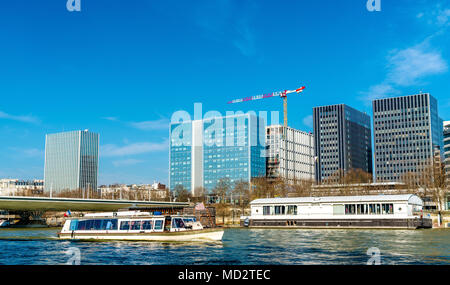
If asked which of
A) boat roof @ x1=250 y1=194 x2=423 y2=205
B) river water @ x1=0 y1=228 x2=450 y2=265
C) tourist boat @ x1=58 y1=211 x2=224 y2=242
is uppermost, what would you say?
boat roof @ x1=250 y1=194 x2=423 y2=205

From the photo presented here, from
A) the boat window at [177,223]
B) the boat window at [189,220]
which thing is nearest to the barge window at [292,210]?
the boat window at [189,220]

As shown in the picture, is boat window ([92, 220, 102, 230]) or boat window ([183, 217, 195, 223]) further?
boat window ([92, 220, 102, 230])

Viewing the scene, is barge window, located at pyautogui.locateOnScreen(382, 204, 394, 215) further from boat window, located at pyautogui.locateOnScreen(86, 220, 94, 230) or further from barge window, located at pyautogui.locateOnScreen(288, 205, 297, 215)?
boat window, located at pyautogui.locateOnScreen(86, 220, 94, 230)

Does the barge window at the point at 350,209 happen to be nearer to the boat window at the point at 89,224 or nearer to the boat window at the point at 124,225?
the boat window at the point at 124,225

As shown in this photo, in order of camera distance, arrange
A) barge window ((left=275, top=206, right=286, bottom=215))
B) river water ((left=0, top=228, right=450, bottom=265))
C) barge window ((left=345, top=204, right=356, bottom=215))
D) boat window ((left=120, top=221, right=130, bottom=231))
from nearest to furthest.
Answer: river water ((left=0, top=228, right=450, bottom=265)) < boat window ((left=120, top=221, right=130, bottom=231)) < barge window ((left=345, top=204, right=356, bottom=215)) < barge window ((left=275, top=206, right=286, bottom=215))

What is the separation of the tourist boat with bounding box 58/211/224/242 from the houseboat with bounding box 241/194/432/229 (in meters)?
51.8

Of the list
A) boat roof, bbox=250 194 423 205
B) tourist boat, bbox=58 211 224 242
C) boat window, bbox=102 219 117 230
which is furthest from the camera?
boat roof, bbox=250 194 423 205

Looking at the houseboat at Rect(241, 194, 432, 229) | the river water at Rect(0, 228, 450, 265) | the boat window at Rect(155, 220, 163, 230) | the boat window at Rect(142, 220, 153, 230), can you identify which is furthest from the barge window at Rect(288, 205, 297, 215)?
the river water at Rect(0, 228, 450, 265)

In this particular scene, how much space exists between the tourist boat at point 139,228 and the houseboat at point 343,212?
170ft

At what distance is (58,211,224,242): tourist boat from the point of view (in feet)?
181

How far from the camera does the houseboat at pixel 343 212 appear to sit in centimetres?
9756

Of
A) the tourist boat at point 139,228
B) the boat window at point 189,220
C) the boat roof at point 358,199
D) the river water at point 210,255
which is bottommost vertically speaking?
the river water at point 210,255

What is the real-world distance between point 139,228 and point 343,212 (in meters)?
58.3
